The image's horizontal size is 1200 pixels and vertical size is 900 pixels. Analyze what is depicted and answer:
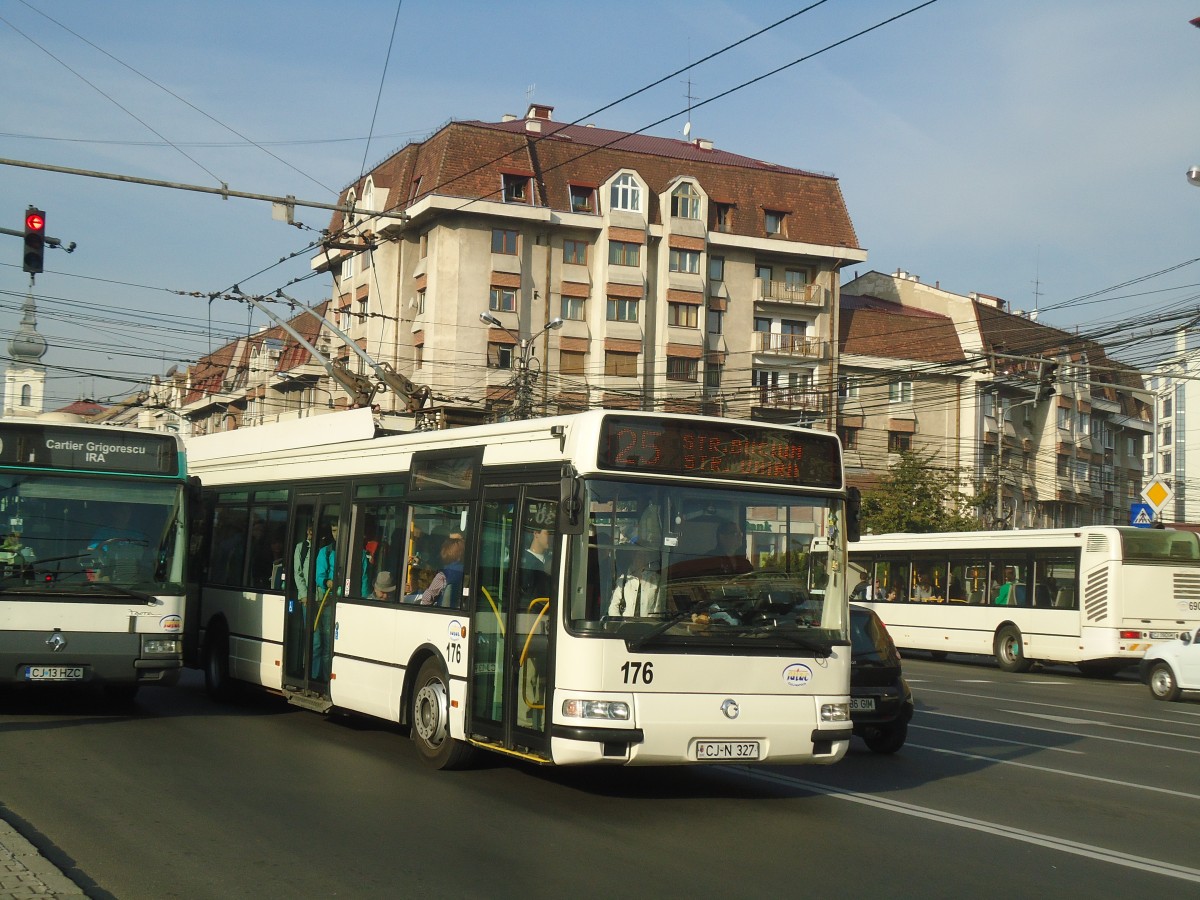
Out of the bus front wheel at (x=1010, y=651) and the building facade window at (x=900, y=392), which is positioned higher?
the building facade window at (x=900, y=392)

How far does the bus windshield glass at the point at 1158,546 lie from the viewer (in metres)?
26.7

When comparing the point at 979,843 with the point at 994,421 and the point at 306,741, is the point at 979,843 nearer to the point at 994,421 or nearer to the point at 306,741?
the point at 306,741

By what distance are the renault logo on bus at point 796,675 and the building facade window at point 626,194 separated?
5332cm

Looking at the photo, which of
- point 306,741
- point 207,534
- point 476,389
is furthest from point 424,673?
point 476,389

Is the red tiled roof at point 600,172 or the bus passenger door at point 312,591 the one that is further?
the red tiled roof at point 600,172

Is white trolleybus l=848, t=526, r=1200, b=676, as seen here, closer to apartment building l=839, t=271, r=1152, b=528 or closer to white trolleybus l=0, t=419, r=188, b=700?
white trolleybus l=0, t=419, r=188, b=700

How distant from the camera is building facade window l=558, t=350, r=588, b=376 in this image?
59.6 meters

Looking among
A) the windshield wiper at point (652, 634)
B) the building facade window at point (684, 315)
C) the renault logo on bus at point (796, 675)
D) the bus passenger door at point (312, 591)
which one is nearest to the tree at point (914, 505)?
the building facade window at point (684, 315)

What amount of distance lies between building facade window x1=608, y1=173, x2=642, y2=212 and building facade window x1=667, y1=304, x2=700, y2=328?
4873 mm

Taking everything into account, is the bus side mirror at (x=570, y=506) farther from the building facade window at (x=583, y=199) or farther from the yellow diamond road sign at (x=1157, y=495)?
the building facade window at (x=583, y=199)

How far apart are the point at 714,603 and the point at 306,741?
519 centimetres

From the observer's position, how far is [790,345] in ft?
214

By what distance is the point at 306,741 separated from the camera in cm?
1246

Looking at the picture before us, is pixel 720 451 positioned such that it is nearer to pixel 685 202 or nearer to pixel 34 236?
pixel 34 236
